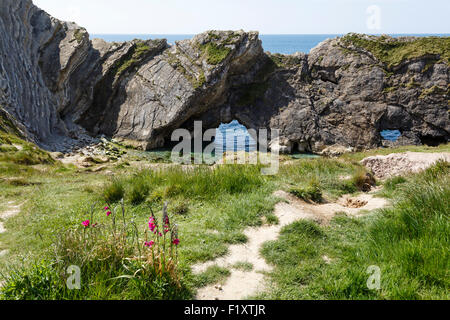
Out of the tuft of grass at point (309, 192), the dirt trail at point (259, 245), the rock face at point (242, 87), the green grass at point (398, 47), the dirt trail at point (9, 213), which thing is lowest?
the dirt trail at point (9, 213)

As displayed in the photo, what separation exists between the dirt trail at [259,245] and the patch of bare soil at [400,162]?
4531mm

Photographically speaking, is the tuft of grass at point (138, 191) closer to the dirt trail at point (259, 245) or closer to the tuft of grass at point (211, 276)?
the dirt trail at point (259, 245)

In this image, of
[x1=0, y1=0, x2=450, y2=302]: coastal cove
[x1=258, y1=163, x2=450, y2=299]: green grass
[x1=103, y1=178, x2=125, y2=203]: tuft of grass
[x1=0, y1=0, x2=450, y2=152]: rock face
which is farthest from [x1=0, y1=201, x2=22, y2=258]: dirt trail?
[x1=0, y1=0, x2=450, y2=152]: rock face

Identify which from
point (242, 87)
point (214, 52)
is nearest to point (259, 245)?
point (214, 52)

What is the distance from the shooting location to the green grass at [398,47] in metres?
43.5

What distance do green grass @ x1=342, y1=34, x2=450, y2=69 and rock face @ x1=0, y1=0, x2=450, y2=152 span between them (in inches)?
5.4

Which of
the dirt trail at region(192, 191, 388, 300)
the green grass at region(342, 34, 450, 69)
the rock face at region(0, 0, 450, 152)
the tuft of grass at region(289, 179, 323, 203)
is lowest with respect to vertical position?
the dirt trail at region(192, 191, 388, 300)

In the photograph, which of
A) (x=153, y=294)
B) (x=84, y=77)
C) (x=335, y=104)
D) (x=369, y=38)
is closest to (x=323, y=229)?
(x=153, y=294)

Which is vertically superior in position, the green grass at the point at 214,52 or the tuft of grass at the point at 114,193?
the green grass at the point at 214,52

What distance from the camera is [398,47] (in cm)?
4569

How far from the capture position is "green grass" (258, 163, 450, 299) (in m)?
4.85

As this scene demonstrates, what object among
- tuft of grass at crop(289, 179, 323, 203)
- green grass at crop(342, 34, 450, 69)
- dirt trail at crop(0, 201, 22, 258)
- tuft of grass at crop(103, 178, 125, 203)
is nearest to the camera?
dirt trail at crop(0, 201, 22, 258)

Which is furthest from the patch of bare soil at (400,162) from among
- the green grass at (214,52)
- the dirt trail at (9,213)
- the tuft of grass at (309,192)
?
the green grass at (214,52)

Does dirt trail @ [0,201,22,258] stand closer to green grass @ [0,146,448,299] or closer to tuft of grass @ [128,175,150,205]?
green grass @ [0,146,448,299]
